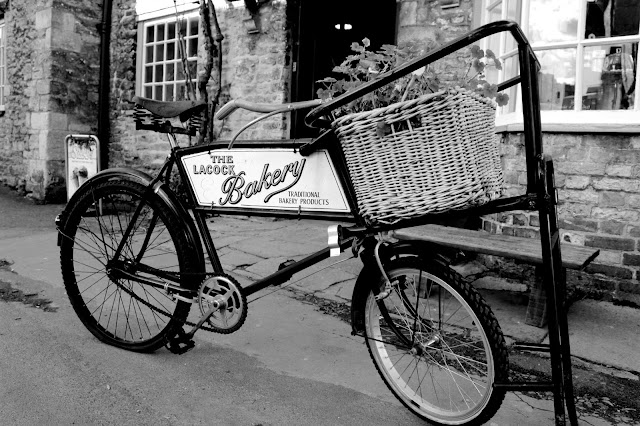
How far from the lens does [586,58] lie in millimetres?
4176

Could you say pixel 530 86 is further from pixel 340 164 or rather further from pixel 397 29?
pixel 397 29

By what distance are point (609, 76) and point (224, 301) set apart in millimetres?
3373

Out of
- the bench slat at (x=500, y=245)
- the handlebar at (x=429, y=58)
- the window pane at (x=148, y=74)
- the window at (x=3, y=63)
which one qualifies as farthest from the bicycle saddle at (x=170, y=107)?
the window at (x=3, y=63)

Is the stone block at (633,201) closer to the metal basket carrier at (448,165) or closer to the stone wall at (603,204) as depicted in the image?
the stone wall at (603,204)

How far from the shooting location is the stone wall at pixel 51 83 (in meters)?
8.78

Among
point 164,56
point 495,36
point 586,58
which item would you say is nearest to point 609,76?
point 586,58

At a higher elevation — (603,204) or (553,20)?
(553,20)

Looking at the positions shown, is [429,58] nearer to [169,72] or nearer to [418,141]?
[418,141]

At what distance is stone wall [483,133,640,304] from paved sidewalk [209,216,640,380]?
0.20 meters

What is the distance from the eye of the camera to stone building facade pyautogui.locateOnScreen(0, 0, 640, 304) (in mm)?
3891

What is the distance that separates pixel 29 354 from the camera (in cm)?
279

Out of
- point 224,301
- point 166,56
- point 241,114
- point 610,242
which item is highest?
point 166,56

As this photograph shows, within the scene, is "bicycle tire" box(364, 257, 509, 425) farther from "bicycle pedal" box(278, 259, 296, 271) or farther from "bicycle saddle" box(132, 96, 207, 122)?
"bicycle saddle" box(132, 96, 207, 122)

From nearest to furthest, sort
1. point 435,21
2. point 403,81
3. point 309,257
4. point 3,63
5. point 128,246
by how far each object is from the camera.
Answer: point 403,81 → point 309,257 → point 128,246 → point 435,21 → point 3,63
